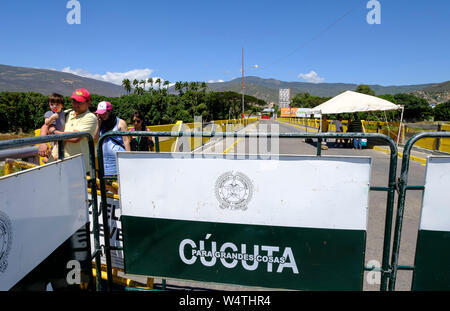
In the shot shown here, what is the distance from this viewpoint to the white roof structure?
1492 centimetres

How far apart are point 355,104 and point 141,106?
7128cm

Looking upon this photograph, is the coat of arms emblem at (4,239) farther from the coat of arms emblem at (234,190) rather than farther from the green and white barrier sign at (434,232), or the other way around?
the green and white barrier sign at (434,232)

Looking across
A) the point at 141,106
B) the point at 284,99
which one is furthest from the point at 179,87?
the point at 284,99

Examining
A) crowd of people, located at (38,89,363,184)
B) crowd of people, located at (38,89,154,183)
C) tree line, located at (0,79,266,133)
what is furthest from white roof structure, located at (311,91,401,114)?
tree line, located at (0,79,266,133)

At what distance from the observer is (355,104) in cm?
1545

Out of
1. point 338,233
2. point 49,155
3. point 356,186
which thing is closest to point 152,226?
point 338,233

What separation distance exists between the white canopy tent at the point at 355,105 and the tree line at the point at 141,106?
2372 inches

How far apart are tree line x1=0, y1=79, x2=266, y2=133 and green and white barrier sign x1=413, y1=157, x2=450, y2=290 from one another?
73.6m

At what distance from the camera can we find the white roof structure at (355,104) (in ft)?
48.9

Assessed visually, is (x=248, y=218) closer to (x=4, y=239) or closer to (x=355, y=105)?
(x=4, y=239)

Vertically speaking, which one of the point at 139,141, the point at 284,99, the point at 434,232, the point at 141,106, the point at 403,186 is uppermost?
the point at 284,99

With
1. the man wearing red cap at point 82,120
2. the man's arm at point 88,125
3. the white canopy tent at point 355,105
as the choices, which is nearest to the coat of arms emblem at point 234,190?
the man wearing red cap at point 82,120

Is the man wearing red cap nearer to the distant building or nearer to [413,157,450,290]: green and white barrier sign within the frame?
[413,157,450,290]: green and white barrier sign
